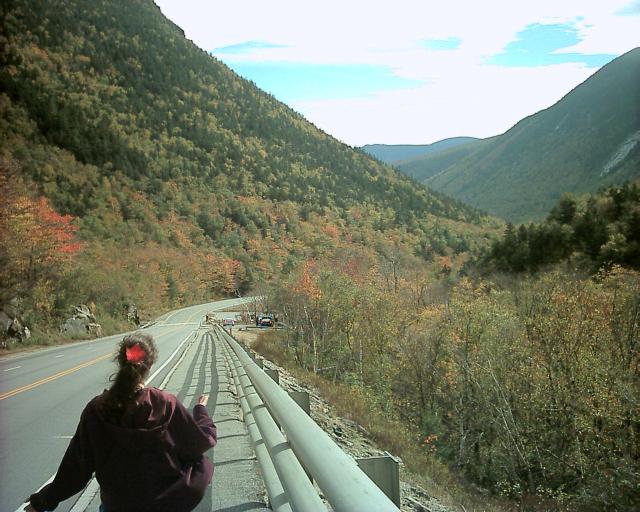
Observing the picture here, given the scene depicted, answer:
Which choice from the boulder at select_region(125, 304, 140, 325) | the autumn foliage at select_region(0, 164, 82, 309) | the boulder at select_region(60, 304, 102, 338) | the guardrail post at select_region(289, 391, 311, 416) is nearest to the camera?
the guardrail post at select_region(289, 391, 311, 416)

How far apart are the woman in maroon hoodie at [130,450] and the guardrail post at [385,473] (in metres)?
0.84

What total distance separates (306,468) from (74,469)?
4.98 feet

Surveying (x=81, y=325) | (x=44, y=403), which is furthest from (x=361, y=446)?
(x=81, y=325)

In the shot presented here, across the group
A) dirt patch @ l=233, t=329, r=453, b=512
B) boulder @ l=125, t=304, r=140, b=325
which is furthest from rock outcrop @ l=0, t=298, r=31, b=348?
boulder @ l=125, t=304, r=140, b=325

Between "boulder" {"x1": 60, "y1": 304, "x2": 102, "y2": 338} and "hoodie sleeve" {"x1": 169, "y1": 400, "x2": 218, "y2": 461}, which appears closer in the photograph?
"hoodie sleeve" {"x1": 169, "y1": 400, "x2": 218, "y2": 461}

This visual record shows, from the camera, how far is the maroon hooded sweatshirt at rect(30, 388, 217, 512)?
102 inches

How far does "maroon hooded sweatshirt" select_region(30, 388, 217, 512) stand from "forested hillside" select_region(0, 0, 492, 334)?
104ft

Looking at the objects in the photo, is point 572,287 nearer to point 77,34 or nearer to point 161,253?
point 161,253

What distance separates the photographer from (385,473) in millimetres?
2891

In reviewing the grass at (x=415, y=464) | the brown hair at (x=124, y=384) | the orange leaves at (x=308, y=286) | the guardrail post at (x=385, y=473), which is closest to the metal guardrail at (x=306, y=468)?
the guardrail post at (x=385, y=473)

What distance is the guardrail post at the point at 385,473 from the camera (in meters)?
2.85

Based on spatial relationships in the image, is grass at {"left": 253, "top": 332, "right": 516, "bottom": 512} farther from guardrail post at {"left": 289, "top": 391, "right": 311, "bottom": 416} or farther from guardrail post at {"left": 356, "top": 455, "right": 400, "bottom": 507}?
guardrail post at {"left": 356, "top": 455, "right": 400, "bottom": 507}

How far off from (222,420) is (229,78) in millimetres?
199232

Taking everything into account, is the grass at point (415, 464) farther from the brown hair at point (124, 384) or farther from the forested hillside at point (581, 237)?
the forested hillside at point (581, 237)
